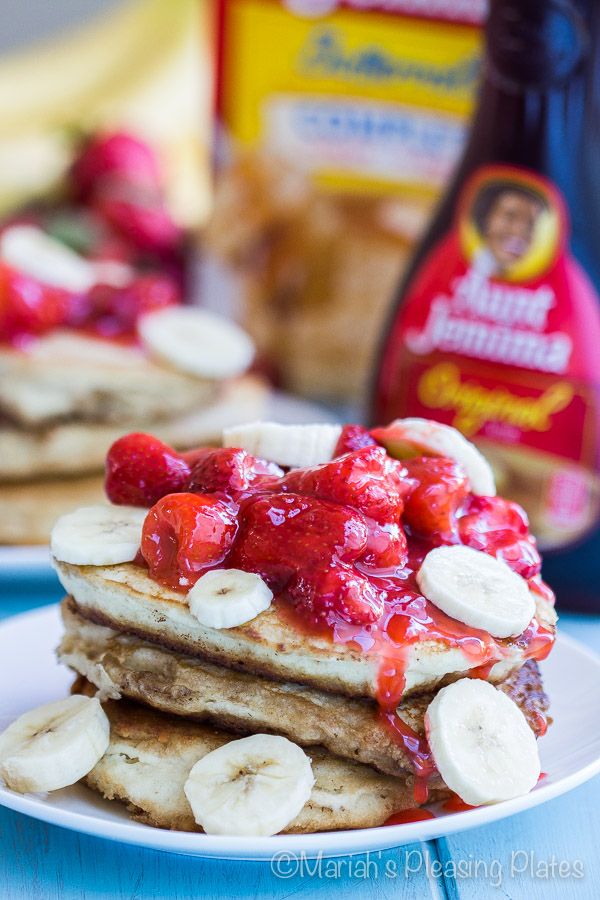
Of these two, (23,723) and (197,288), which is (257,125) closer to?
(197,288)

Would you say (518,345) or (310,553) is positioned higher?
(310,553)

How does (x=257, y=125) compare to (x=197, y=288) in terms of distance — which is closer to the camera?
(x=257, y=125)

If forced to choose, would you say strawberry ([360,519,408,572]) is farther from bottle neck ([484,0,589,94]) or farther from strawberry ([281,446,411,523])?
bottle neck ([484,0,589,94])

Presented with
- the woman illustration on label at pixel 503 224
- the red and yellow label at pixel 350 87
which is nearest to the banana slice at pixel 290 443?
the woman illustration on label at pixel 503 224

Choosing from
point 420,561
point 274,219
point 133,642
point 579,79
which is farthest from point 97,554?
point 274,219

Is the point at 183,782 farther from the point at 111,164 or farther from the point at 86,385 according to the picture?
the point at 111,164

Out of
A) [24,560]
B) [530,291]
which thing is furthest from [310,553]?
[530,291]
